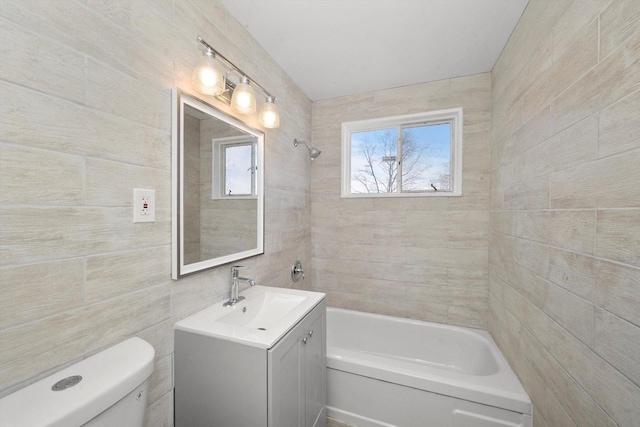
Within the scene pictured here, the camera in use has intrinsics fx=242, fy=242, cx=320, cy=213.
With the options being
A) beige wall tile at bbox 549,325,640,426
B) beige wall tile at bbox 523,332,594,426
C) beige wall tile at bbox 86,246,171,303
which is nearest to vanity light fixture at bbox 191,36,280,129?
beige wall tile at bbox 86,246,171,303

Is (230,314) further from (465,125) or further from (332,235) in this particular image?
(465,125)

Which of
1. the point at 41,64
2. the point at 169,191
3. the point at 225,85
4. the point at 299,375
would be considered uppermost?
the point at 225,85

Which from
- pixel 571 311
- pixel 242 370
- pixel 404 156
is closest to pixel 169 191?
pixel 242 370

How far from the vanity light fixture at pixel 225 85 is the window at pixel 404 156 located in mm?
1068

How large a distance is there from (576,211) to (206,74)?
163 centimetres

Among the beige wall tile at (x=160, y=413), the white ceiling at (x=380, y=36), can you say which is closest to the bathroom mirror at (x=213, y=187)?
the beige wall tile at (x=160, y=413)

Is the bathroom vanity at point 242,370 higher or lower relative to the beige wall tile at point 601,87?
lower

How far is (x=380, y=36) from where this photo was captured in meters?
1.62

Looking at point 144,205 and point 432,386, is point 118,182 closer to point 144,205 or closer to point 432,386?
point 144,205

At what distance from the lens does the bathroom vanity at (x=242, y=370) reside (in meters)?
0.92

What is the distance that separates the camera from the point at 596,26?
848 mm

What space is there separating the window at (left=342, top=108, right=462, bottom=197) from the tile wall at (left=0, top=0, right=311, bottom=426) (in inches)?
62.7

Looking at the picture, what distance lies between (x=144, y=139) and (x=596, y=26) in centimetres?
171

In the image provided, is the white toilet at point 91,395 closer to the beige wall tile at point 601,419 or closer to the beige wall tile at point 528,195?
the beige wall tile at point 601,419
